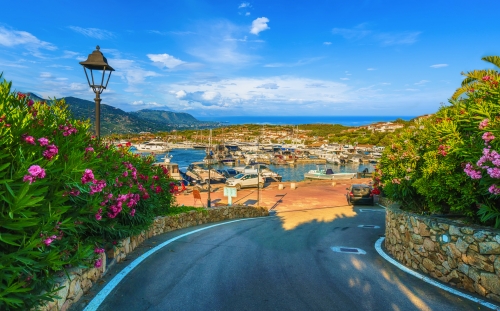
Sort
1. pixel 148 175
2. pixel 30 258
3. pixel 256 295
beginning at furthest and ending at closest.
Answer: pixel 148 175
pixel 256 295
pixel 30 258

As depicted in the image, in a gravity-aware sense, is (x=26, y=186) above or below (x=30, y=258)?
above

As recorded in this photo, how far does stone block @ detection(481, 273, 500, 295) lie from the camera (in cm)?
498

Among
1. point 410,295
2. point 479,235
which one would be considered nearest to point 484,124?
point 479,235

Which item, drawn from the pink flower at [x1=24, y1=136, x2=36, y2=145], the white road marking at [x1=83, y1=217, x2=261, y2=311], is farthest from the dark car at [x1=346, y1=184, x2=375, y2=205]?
the pink flower at [x1=24, y1=136, x2=36, y2=145]

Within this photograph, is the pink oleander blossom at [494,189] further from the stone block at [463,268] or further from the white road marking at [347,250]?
the white road marking at [347,250]

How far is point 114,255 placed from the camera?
20.3ft

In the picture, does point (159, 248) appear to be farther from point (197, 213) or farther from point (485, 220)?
point (485, 220)

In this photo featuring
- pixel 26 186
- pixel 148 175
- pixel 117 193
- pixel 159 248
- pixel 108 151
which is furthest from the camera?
pixel 148 175

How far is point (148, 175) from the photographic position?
935 cm

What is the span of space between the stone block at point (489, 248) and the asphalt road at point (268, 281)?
0.82 m

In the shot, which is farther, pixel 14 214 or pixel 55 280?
pixel 55 280

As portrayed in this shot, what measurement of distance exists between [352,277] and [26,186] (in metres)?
5.36

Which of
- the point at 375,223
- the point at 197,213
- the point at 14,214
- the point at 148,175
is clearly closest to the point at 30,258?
the point at 14,214

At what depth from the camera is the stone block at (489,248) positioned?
498 cm
